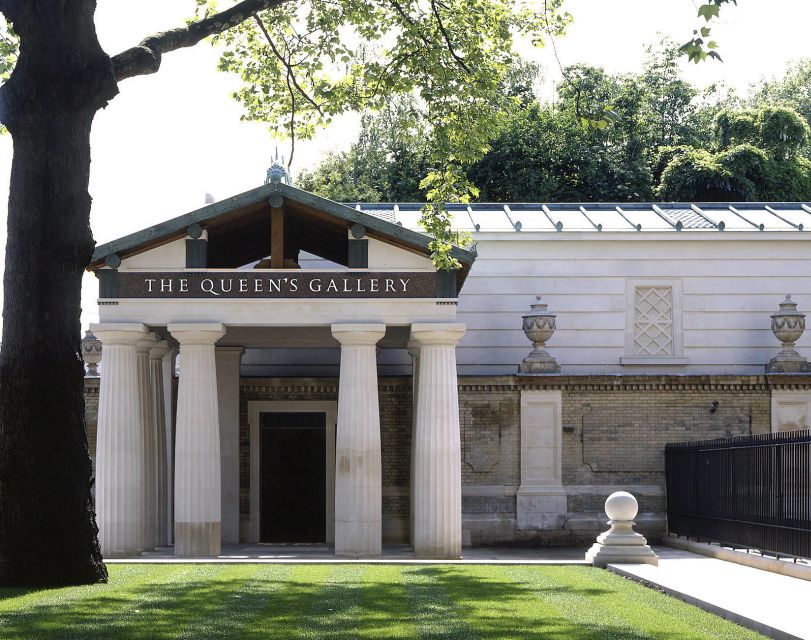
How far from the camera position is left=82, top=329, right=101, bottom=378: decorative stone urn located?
2984 centimetres

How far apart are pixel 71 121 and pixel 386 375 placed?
15779mm

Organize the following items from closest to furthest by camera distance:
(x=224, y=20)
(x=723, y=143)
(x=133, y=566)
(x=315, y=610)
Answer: (x=315, y=610)
(x=224, y=20)
(x=133, y=566)
(x=723, y=143)

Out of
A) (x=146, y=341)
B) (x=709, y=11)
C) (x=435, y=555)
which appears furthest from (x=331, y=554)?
(x=709, y=11)

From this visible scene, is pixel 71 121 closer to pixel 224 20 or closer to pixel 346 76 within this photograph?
pixel 224 20

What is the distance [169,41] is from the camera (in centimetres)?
1773

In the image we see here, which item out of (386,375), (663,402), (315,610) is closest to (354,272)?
(386,375)

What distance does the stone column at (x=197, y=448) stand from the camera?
24500mm

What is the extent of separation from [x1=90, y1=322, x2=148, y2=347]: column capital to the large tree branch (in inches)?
321

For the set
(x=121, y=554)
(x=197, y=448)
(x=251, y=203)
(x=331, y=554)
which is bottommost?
(x=331, y=554)

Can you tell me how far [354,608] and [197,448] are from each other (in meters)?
11.5

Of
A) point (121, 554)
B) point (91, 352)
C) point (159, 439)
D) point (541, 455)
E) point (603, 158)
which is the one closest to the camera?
point (121, 554)

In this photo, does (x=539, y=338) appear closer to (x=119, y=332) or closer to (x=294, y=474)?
(x=294, y=474)

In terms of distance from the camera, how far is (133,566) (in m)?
19.6

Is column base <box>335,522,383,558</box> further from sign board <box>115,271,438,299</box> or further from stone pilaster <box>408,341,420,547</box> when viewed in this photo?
sign board <box>115,271,438,299</box>
